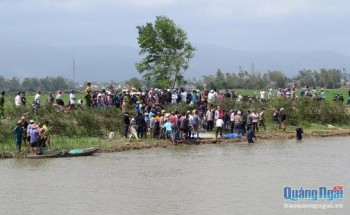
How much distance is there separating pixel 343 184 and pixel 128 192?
7692 mm

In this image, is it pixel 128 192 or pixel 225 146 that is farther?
pixel 225 146

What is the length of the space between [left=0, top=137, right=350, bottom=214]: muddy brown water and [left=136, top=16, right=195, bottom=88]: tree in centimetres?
2470

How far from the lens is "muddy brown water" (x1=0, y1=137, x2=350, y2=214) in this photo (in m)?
20.8

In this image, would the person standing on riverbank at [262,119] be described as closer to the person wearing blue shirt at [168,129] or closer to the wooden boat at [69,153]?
the person wearing blue shirt at [168,129]

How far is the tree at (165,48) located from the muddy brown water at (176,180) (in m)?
24.7

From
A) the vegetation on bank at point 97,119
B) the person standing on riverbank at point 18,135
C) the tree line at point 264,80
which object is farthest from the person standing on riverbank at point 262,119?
the tree line at point 264,80

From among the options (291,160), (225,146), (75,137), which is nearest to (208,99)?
(225,146)

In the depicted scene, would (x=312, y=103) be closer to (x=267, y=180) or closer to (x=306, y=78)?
(x=267, y=180)

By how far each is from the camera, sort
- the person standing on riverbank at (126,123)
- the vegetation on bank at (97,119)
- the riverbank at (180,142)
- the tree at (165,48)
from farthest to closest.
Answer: the tree at (165,48)
the person standing on riverbank at (126,123)
the vegetation on bank at (97,119)
the riverbank at (180,142)

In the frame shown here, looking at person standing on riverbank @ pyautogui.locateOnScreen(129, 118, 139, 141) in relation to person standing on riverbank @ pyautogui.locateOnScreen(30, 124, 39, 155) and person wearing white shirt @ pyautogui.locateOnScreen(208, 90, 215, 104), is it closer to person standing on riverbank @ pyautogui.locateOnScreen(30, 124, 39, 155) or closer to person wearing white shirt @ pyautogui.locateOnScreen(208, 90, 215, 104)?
person standing on riverbank @ pyautogui.locateOnScreen(30, 124, 39, 155)

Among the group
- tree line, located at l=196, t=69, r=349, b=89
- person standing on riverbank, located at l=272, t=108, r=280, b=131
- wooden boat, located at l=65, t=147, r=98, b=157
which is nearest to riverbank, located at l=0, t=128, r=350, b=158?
person standing on riverbank, located at l=272, t=108, r=280, b=131

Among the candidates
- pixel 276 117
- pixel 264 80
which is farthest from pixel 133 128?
pixel 264 80

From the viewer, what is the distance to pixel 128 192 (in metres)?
23.2

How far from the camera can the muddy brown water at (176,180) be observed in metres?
20.8
